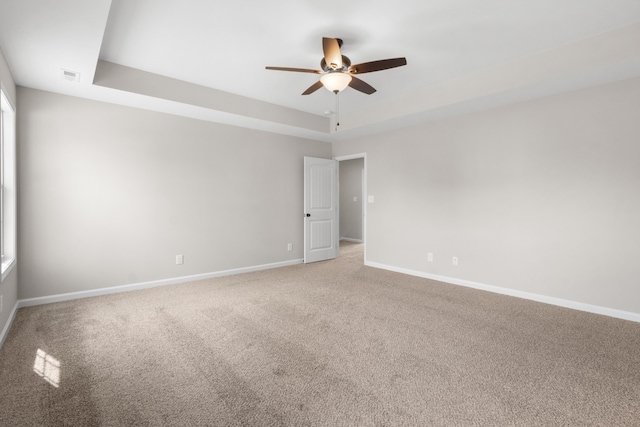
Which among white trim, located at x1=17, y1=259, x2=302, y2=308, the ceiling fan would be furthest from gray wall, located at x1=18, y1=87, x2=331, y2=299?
the ceiling fan

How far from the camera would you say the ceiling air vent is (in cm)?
300

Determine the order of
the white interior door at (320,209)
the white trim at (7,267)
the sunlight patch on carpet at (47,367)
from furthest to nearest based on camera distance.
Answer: the white interior door at (320,209) → the white trim at (7,267) → the sunlight patch on carpet at (47,367)

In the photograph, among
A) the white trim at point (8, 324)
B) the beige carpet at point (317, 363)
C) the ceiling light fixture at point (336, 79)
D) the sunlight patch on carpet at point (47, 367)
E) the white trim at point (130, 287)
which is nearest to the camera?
the beige carpet at point (317, 363)

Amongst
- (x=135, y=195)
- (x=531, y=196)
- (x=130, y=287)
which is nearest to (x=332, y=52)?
(x=531, y=196)

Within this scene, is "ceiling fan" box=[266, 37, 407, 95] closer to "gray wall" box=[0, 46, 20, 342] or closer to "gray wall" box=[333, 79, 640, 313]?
"gray wall" box=[333, 79, 640, 313]

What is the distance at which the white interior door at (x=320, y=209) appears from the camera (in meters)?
5.73

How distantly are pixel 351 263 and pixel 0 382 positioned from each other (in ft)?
15.1

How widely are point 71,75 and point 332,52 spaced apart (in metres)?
2.62

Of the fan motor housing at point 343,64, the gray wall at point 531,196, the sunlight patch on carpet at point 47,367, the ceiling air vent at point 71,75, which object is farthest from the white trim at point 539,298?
the ceiling air vent at point 71,75

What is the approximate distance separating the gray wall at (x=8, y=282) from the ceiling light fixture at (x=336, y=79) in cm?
269

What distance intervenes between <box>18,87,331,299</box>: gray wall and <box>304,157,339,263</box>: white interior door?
0.48m

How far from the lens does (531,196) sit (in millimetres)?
3672

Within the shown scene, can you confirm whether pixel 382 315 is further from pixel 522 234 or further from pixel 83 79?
pixel 83 79

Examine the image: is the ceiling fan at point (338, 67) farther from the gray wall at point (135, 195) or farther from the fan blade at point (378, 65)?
the gray wall at point (135, 195)
